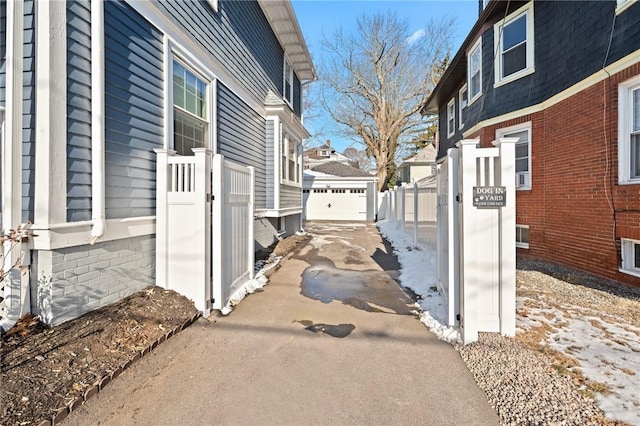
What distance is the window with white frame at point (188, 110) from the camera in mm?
5344

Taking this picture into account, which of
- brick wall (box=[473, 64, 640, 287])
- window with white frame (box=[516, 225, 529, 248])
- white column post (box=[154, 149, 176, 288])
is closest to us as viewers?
white column post (box=[154, 149, 176, 288])

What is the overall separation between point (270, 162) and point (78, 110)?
20.8 ft

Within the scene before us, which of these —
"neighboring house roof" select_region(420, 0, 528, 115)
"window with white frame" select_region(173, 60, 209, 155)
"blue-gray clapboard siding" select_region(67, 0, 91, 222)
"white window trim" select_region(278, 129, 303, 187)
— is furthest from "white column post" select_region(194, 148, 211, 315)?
"neighboring house roof" select_region(420, 0, 528, 115)

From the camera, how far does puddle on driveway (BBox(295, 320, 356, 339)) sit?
3850mm

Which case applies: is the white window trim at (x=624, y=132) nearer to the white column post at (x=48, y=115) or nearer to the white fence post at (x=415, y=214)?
the white fence post at (x=415, y=214)

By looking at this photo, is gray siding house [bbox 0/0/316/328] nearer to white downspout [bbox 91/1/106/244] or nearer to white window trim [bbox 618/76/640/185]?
white downspout [bbox 91/1/106/244]

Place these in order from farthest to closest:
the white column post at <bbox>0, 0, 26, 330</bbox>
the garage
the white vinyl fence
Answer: the garage, the white vinyl fence, the white column post at <bbox>0, 0, 26, 330</bbox>

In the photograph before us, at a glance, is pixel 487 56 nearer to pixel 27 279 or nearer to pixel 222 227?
pixel 222 227

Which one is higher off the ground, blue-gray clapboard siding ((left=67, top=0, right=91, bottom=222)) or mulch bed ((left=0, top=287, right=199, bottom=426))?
blue-gray clapboard siding ((left=67, top=0, right=91, bottom=222))

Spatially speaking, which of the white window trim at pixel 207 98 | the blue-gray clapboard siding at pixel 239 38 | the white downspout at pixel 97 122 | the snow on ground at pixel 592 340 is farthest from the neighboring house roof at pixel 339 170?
the white downspout at pixel 97 122

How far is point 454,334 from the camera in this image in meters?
3.68

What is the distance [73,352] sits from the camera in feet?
9.20

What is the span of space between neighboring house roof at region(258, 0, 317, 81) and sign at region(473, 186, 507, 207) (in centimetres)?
820

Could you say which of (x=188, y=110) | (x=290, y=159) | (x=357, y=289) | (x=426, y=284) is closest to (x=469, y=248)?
(x=426, y=284)
